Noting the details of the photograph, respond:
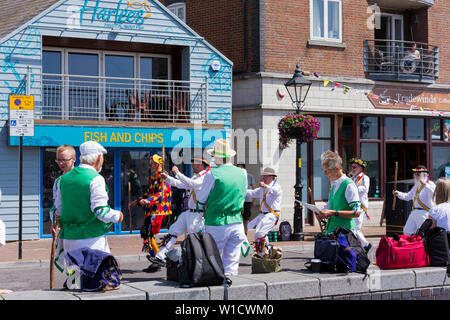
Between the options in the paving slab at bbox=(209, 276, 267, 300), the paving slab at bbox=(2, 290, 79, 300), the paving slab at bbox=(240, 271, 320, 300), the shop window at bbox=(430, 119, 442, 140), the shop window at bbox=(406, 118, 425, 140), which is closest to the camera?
the paving slab at bbox=(2, 290, 79, 300)

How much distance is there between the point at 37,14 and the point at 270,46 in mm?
6571

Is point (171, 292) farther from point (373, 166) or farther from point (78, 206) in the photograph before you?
point (373, 166)

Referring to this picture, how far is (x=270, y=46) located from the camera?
1827 cm

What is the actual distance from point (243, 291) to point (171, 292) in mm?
817

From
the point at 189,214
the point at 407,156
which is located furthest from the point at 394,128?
the point at 189,214

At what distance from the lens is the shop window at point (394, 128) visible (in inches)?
800

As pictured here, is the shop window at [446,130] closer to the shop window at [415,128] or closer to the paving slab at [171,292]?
the shop window at [415,128]

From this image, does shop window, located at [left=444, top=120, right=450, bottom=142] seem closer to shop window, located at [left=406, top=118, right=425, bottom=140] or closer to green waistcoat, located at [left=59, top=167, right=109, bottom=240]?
shop window, located at [left=406, top=118, right=425, bottom=140]

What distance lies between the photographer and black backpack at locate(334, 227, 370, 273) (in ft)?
24.3

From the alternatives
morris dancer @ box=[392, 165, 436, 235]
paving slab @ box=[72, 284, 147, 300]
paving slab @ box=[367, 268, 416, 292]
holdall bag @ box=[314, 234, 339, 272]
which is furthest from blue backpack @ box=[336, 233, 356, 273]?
morris dancer @ box=[392, 165, 436, 235]

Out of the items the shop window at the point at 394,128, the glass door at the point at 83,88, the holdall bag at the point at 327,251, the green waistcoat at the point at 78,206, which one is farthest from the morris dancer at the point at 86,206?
the shop window at the point at 394,128

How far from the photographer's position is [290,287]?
6.90 metres

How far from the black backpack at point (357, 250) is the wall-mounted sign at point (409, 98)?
12790 millimetres

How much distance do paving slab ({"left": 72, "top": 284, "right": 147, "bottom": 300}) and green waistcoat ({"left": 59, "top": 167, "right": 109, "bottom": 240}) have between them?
57 centimetres
